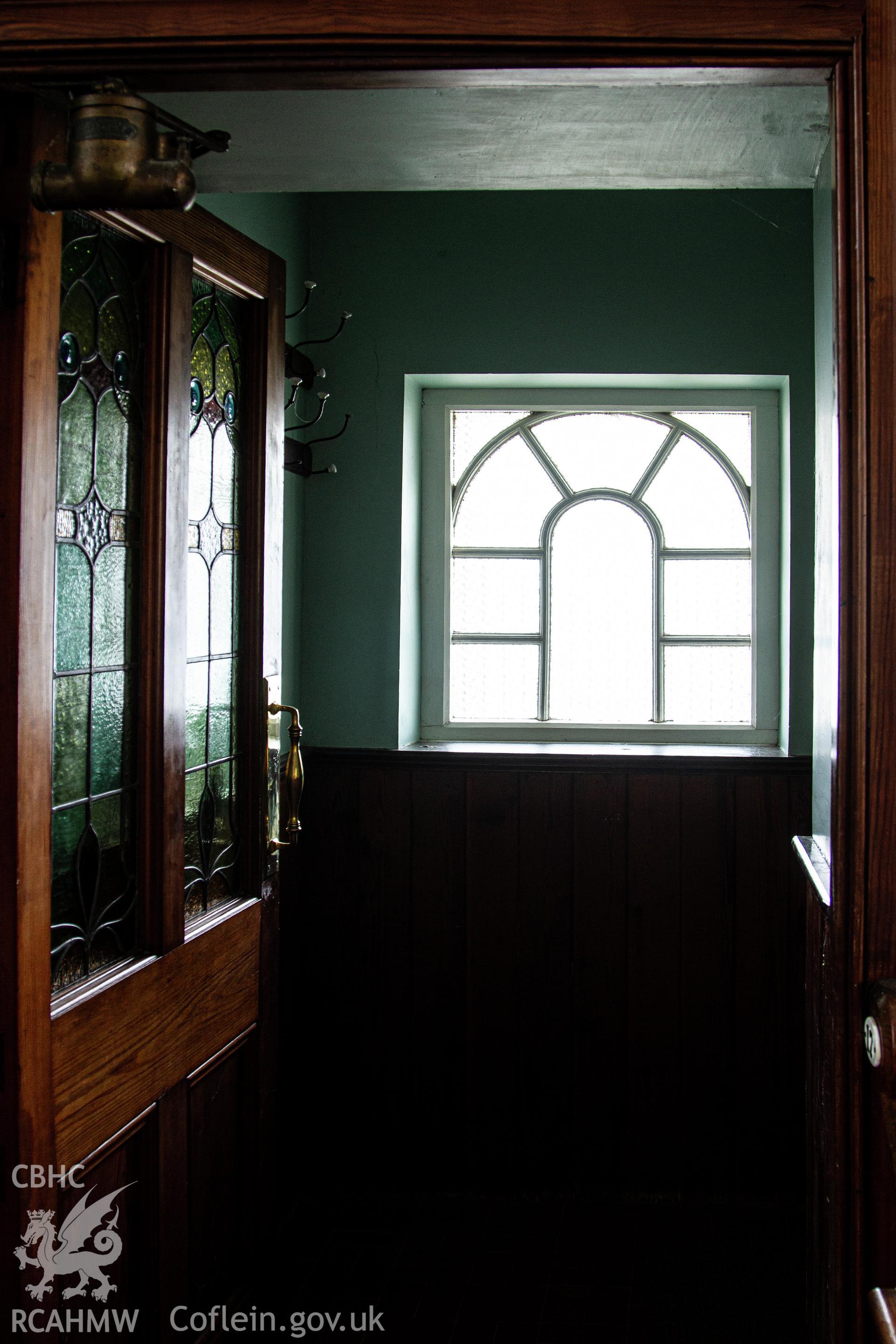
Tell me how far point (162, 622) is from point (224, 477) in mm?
429

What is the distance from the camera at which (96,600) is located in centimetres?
176

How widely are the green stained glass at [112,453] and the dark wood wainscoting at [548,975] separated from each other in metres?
1.37

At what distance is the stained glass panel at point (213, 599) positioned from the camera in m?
2.07

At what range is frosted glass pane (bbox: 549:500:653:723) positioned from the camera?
3305 mm

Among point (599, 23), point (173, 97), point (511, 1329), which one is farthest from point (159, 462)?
point (511, 1329)

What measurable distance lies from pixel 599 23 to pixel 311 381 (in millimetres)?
1905

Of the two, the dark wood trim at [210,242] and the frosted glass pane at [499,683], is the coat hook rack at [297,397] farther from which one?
the frosted glass pane at [499,683]

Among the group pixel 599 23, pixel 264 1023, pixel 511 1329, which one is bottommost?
pixel 511 1329

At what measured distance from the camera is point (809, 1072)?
1936mm

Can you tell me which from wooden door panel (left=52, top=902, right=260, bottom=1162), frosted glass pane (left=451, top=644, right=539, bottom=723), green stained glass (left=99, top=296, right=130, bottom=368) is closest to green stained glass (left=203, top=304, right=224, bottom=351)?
green stained glass (left=99, top=296, right=130, bottom=368)

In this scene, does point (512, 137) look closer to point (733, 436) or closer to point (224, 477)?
point (224, 477)

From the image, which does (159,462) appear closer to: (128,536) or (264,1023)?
(128,536)

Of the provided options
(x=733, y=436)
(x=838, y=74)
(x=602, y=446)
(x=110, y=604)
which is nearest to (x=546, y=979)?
(x=602, y=446)

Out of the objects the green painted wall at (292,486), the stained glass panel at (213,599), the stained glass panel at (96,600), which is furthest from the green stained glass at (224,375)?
the green painted wall at (292,486)
